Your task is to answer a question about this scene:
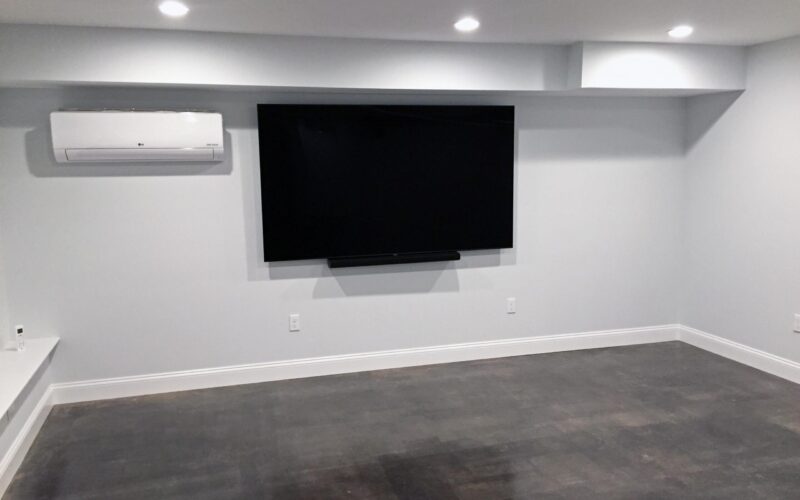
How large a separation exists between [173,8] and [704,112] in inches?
157

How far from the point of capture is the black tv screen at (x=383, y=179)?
4.27 meters

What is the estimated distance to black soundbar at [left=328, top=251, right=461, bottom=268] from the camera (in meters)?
4.45

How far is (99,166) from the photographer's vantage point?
398 centimetres

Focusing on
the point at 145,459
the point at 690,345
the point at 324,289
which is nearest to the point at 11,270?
the point at 145,459

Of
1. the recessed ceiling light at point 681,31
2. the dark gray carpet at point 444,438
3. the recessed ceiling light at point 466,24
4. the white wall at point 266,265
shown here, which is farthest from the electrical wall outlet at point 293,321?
the recessed ceiling light at point 681,31

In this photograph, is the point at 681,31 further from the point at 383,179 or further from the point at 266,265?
the point at 266,265

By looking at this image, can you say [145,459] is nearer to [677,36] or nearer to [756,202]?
[677,36]

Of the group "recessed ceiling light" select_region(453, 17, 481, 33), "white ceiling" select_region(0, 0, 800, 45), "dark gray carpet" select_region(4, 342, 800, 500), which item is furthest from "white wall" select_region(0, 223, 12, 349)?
"recessed ceiling light" select_region(453, 17, 481, 33)

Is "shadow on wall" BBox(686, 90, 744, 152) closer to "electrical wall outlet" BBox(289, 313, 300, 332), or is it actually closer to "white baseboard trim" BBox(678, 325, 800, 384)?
"white baseboard trim" BBox(678, 325, 800, 384)

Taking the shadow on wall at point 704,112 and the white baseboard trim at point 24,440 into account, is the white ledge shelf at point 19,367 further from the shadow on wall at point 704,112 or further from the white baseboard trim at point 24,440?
the shadow on wall at point 704,112

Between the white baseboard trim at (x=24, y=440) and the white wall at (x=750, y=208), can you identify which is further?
the white wall at (x=750, y=208)

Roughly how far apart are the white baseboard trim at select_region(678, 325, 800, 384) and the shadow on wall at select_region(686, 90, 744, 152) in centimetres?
153

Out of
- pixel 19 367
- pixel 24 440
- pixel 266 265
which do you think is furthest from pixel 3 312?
pixel 266 265

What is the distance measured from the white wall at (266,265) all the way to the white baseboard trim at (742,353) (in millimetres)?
281
